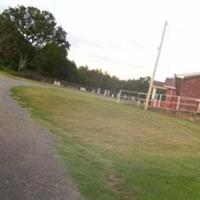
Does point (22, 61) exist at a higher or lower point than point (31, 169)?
higher

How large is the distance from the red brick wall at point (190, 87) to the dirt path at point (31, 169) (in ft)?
103

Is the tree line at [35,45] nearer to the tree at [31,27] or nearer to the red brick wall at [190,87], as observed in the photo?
the tree at [31,27]

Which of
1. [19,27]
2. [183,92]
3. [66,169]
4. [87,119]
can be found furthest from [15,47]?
[66,169]

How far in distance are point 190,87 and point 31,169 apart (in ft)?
124

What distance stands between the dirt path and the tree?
85.1 meters

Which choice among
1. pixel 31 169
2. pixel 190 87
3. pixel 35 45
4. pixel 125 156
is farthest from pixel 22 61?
pixel 31 169

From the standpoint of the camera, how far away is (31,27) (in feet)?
332

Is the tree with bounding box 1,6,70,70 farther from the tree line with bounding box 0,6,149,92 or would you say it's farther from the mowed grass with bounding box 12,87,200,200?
the mowed grass with bounding box 12,87,200,200

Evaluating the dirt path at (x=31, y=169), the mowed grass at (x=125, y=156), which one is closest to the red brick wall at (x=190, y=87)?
the mowed grass at (x=125, y=156)

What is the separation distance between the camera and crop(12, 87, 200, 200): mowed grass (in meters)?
10.2

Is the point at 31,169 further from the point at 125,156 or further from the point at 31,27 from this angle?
the point at 31,27

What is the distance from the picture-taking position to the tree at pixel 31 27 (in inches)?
3903

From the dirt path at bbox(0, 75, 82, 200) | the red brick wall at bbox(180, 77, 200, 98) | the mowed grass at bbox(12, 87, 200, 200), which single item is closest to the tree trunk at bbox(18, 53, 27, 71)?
the red brick wall at bbox(180, 77, 200, 98)

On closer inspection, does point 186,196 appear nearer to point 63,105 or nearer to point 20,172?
point 20,172
